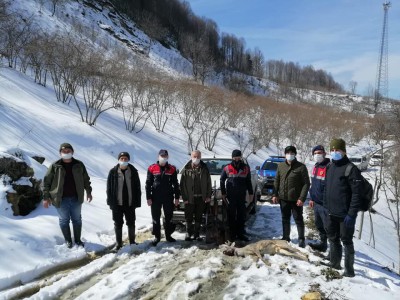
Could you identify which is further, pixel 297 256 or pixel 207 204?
pixel 207 204

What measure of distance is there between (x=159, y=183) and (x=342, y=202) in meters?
3.22

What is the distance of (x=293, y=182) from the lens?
262 inches

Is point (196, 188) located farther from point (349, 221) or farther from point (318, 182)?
point (349, 221)

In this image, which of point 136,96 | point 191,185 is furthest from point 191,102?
point 191,185

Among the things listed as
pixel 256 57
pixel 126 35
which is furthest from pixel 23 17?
pixel 256 57

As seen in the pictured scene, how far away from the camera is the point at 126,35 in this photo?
60062mm

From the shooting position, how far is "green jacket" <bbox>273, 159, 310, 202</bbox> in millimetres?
6629

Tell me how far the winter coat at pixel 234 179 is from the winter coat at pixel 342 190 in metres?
1.93

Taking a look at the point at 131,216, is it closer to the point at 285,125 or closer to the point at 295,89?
the point at 285,125

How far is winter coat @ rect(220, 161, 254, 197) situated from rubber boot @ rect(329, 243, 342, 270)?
2.06 metres

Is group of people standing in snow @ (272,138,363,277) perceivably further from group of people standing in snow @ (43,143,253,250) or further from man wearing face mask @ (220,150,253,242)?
group of people standing in snow @ (43,143,253,250)

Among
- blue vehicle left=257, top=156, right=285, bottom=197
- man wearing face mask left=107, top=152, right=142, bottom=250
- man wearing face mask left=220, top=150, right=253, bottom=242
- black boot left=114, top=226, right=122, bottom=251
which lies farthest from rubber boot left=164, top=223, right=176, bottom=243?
blue vehicle left=257, top=156, right=285, bottom=197

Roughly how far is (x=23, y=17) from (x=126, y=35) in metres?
19.7

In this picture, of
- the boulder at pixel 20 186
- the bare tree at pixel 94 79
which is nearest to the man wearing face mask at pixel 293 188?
the boulder at pixel 20 186
